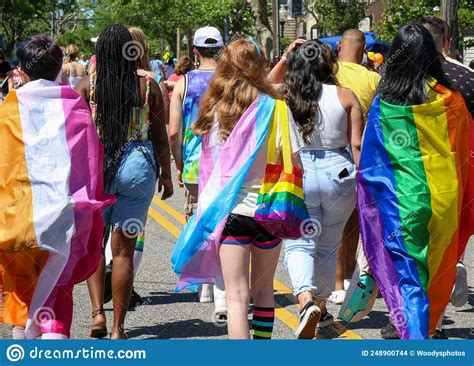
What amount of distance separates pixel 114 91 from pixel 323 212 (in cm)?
152

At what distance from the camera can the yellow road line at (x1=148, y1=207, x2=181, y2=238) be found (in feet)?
38.2

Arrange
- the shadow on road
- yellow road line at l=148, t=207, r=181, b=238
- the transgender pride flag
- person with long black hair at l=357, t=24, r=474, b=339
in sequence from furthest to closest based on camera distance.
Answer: yellow road line at l=148, t=207, r=181, b=238, the shadow on road, person with long black hair at l=357, t=24, r=474, b=339, the transgender pride flag

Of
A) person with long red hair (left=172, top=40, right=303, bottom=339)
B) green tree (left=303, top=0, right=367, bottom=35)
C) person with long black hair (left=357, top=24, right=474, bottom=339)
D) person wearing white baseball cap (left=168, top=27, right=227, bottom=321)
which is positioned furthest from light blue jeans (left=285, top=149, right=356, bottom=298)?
green tree (left=303, top=0, right=367, bottom=35)

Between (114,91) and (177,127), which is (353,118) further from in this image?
(114,91)

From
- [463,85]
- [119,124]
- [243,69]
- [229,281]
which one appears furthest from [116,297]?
[463,85]

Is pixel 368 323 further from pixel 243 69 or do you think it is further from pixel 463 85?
pixel 243 69

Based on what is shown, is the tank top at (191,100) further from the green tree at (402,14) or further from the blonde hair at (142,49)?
the green tree at (402,14)

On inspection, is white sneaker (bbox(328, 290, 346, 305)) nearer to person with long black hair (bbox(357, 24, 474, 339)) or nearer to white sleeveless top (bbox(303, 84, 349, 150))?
white sleeveless top (bbox(303, 84, 349, 150))

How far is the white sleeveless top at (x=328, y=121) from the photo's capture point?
693 centimetres

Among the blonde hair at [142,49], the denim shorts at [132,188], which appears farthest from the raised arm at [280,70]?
the denim shorts at [132,188]

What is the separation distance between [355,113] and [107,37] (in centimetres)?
162

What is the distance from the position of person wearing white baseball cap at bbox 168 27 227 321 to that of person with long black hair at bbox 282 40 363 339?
1.97 ft

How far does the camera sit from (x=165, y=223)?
12273 mm

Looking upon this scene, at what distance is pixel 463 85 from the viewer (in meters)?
7.19
